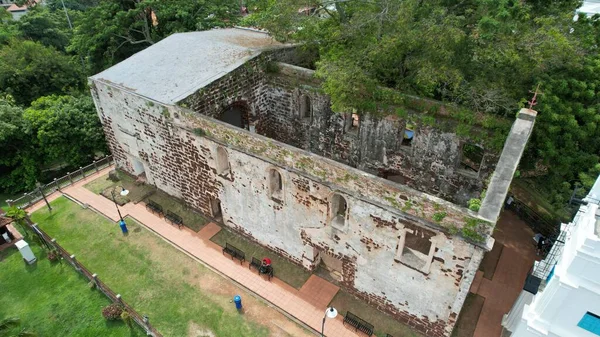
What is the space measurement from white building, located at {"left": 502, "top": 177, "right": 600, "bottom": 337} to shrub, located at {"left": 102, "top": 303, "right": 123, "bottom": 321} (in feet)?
47.5

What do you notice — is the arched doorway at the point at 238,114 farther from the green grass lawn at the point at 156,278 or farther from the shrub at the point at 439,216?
the shrub at the point at 439,216

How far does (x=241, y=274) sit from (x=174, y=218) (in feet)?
17.1

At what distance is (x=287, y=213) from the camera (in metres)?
16.2

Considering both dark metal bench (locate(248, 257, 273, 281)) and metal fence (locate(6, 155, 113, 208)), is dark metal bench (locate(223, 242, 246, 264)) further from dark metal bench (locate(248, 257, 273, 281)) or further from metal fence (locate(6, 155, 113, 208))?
metal fence (locate(6, 155, 113, 208))

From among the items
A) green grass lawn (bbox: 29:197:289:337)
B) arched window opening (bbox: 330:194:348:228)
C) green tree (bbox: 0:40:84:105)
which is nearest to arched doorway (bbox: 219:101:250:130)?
green grass lawn (bbox: 29:197:289:337)

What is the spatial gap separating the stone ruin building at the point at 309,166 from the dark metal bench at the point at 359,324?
1156mm

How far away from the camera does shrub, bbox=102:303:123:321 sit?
15.7 m

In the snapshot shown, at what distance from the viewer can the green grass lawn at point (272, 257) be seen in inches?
670

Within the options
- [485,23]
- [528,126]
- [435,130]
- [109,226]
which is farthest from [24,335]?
[485,23]

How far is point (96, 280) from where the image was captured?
1684cm

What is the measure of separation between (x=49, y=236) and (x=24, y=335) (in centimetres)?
730

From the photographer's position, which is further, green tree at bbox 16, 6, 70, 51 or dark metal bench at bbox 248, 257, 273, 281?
green tree at bbox 16, 6, 70, 51

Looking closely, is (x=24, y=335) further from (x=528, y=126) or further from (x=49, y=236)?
(x=528, y=126)

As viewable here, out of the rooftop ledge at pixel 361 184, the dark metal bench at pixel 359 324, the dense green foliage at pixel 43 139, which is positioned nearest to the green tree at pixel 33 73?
the dense green foliage at pixel 43 139
